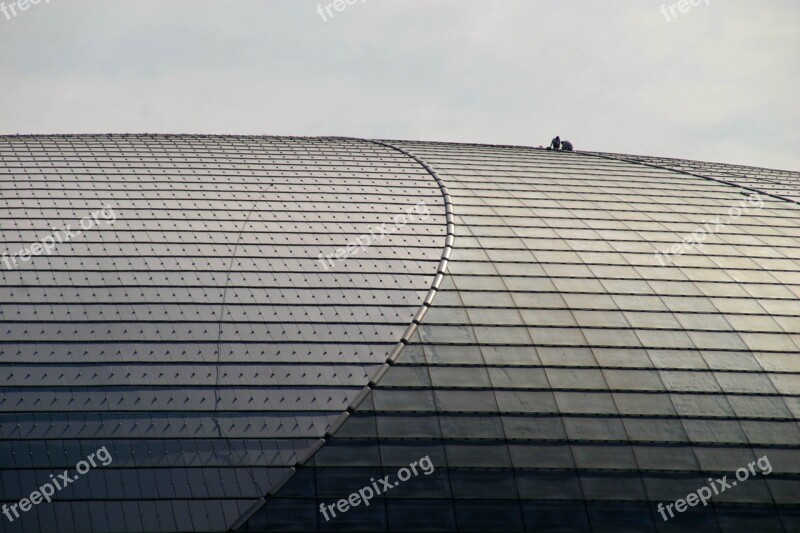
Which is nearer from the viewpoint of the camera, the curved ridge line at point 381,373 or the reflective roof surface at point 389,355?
the curved ridge line at point 381,373

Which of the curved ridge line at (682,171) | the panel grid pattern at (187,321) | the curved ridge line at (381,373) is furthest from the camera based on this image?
the curved ridge line at (682,171)

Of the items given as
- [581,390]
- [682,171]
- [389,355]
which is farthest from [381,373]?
[682,171]

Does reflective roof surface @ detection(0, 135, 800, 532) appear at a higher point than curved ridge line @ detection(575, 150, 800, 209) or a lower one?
lower

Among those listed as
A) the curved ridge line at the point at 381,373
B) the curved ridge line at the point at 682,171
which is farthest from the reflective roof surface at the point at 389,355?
the curved ridge line at the point at 682,171

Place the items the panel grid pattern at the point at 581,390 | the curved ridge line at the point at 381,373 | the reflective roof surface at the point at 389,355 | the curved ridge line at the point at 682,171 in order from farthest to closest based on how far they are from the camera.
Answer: the curved ridge line at the point at 682,171 → the panel grid pattern at the point at 581,390 → the reflective roof surface at the point at 389,355 → the curved ridge line at the point at 381,373

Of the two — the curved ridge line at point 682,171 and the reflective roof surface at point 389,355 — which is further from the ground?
the curved ridge line at point 682,171

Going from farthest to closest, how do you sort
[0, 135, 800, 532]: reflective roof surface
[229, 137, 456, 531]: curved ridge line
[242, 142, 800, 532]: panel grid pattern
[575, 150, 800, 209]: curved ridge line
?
[575, 150, 800, 209]: curved ridge line < [242, 142, 800, 532]: panel grid pattern < [0, 135, 800, 532]: reflective roof surface < [229, 137, 456, 531]: curved ridge line

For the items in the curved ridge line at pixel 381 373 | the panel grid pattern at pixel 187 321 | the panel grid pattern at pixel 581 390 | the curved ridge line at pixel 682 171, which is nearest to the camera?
the curved ridge line at pixel 381 373

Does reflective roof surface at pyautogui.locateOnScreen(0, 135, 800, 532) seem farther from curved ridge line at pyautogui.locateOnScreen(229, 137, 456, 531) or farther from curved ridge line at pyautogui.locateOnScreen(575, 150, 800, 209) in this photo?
curved ridge line at pyautogui.locateOnScreen(575, 150, 800, 209)

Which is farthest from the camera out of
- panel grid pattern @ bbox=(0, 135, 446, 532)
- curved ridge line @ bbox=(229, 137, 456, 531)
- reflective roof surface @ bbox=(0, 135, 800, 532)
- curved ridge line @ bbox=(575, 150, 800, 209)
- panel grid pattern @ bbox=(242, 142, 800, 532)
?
curved ridge line @ bbox=(575, 150, 800, 209)

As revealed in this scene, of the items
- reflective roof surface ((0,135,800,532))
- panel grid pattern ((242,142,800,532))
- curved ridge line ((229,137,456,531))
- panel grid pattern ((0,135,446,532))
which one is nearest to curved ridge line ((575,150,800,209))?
reflective roof surface ((0,135,800,532))

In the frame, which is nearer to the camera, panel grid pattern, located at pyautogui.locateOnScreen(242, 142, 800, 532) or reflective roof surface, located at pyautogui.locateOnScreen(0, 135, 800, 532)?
reflective roof surface, located at pyautogui.locateOnScreen(0, 135, 800, 532)

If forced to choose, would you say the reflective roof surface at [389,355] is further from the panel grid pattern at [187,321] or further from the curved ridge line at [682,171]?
the curved ridge line at [682,171]

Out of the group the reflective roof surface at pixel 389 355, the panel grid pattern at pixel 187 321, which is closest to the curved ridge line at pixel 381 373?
the reflective roof surface at pixel 389 355
